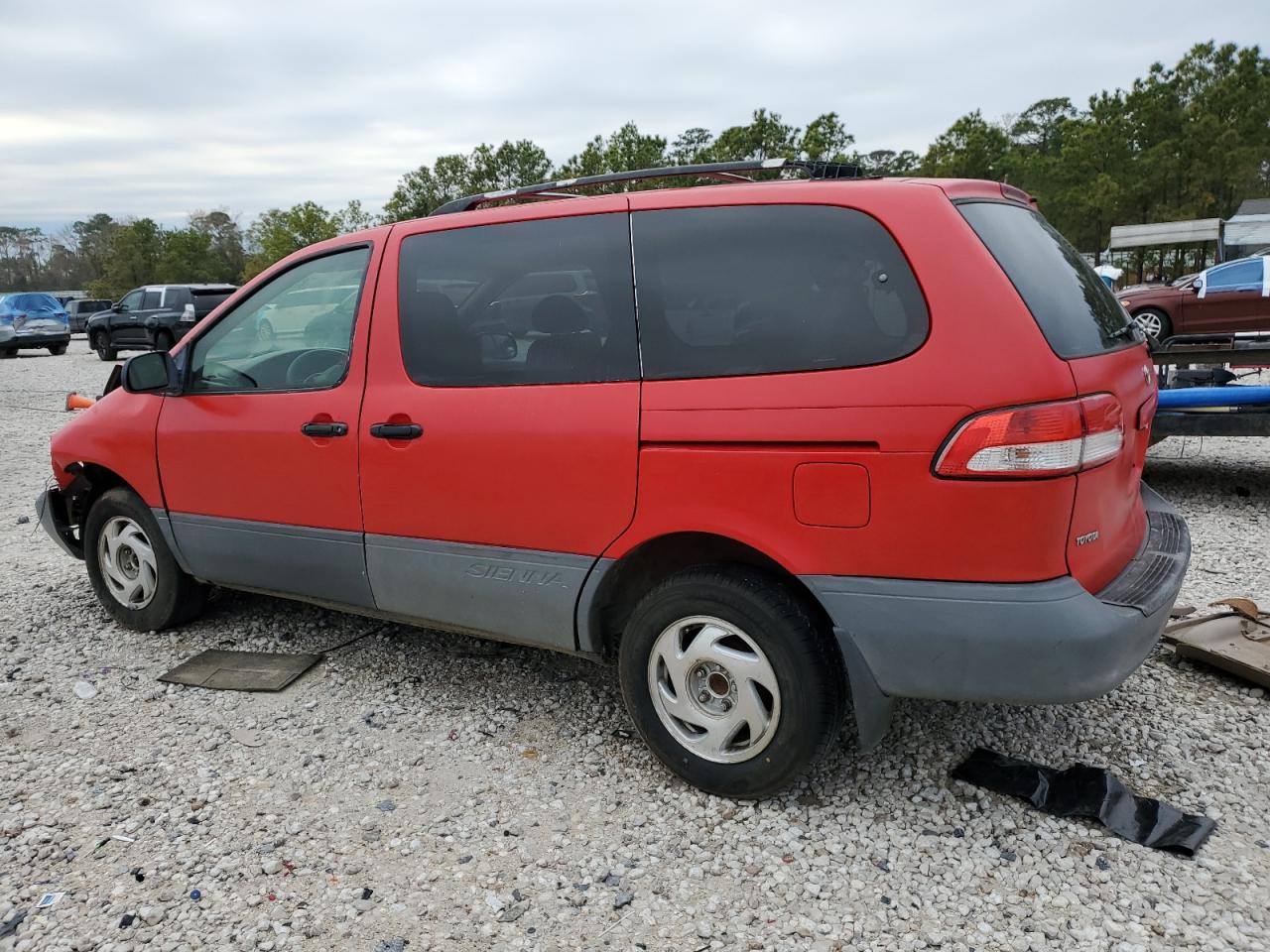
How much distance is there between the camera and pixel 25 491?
817 cm

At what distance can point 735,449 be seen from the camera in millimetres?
2693

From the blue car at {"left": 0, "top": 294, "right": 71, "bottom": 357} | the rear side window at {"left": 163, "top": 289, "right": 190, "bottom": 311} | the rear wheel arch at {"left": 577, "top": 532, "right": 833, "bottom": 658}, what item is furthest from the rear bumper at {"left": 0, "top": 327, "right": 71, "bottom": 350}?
the rear wheel arch at {"left": 577, "top": 532, "right": 833, "bottom": 658}

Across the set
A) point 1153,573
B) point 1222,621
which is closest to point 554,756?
point 1153,573

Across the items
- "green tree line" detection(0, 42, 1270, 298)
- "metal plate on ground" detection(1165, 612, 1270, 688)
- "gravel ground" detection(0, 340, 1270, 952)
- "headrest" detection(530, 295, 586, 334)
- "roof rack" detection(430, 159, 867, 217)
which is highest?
"green tree line" detection(0, 42, 1270, 298)

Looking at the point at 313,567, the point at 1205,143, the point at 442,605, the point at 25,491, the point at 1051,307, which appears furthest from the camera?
the point at 1205,143

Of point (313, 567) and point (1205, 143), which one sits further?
point (1205, 143)

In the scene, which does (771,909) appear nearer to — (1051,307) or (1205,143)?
(1051,307)

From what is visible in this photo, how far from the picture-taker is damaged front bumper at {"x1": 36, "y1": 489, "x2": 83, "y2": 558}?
480cm

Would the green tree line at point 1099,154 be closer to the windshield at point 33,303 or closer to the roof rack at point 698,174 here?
the windshield at point 33,303

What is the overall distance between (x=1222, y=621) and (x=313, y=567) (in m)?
3.87

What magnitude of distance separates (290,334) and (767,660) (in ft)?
8.09

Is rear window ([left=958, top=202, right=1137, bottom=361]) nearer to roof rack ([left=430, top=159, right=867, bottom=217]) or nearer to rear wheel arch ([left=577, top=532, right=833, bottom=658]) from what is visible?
roof rack ([left=430, top=159, right=867, bottom=217])

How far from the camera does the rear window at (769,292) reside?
2.57 meters

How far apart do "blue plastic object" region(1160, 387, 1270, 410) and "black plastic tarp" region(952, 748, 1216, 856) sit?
4.33 meters
